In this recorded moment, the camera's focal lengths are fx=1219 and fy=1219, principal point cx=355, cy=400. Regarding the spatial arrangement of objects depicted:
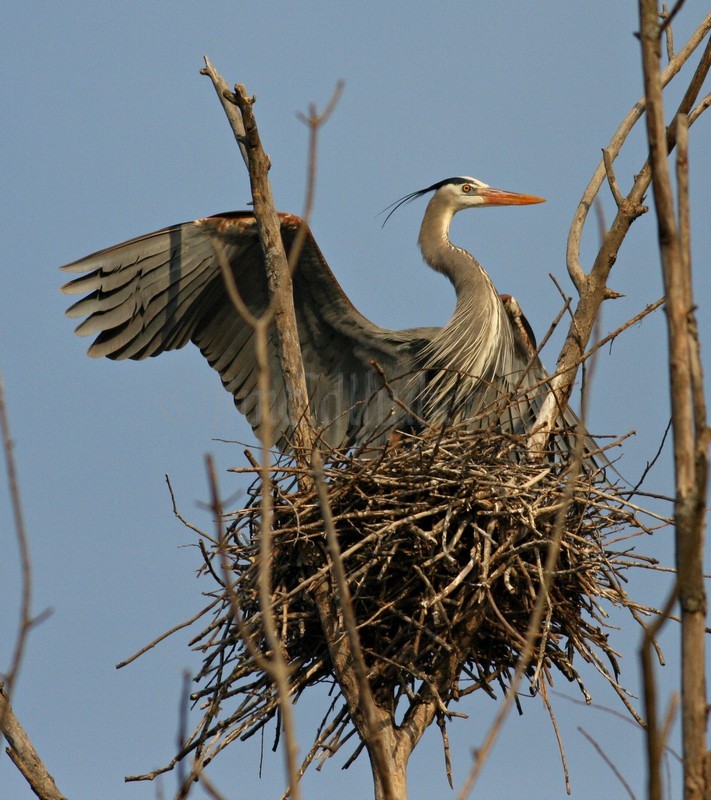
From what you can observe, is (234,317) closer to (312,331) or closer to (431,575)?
(312,331)

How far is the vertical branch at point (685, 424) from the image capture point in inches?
81.7

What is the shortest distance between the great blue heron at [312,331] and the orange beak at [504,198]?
24.1 inches

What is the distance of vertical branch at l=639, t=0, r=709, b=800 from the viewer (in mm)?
2076

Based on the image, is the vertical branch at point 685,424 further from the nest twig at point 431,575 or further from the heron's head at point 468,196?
the heron's head at point 468,196

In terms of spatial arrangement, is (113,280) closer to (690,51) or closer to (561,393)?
(561,393)

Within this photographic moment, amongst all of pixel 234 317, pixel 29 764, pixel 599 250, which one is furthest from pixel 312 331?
pixel 29 764

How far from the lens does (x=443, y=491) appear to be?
4594 millimetres

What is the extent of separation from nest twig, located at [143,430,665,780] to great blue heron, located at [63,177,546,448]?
1.03 meters

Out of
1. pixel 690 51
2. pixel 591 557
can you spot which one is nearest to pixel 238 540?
pixel 591 557

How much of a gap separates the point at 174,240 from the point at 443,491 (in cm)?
198

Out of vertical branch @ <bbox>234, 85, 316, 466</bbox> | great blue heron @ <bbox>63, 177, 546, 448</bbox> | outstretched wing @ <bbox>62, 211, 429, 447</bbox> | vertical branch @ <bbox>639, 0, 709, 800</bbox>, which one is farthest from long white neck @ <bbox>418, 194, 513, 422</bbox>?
vertical branch @ <bbox>639, 0, 709, 800</bbox>

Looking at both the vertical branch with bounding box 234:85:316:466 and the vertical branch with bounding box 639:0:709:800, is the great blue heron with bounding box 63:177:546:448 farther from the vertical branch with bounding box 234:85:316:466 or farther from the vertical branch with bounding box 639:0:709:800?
the vertical branch with bounding box 639:0:709:800

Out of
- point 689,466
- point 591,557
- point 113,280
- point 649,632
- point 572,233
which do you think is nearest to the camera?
point 649,632

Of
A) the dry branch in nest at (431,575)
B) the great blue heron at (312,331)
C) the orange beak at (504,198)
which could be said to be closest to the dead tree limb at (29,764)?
the dry branch in nest at (431,575)
